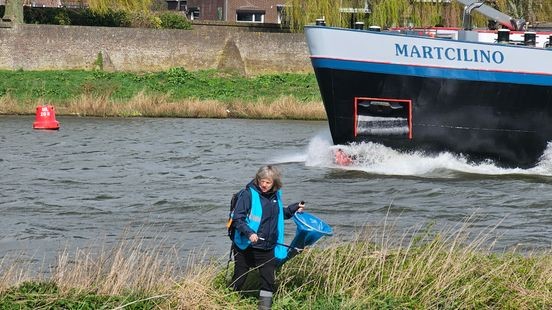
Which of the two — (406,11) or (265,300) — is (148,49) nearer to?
(406,11)

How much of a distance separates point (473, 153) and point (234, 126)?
11912mm

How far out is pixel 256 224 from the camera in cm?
852

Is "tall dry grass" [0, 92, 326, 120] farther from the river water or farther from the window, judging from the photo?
the window

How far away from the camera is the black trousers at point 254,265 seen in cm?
855

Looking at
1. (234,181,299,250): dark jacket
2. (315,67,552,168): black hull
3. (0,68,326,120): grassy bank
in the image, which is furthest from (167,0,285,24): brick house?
(234,181,299,250): dark jacket

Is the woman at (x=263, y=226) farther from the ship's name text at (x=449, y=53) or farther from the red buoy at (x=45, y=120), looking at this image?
the red buoy at (x=45, y=120)

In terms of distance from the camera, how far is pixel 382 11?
43.9 metres

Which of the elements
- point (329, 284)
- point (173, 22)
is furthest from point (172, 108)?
point (329, 284)

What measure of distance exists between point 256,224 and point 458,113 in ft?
37.7

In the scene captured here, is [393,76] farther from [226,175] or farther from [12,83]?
[12,83]

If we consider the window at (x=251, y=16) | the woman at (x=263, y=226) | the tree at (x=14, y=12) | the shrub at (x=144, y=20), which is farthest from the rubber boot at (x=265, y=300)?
the window at (x=251, y=16)

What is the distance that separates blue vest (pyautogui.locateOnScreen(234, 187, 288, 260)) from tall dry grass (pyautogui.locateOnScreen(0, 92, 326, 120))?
78.7 ft

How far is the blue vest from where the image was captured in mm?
8508

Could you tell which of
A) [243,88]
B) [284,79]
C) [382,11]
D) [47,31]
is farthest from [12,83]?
[382,11]
